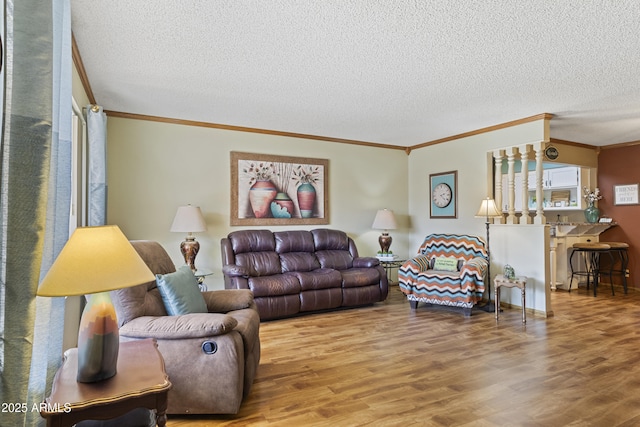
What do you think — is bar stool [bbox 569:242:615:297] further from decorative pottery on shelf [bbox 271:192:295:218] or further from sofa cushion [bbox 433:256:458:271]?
decorative pottery on shelf [bbox 271:192:295:218]

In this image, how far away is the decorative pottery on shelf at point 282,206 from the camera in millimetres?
5469

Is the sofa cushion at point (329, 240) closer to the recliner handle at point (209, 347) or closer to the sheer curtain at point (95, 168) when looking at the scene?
the sheer curtain at point (95, 168)

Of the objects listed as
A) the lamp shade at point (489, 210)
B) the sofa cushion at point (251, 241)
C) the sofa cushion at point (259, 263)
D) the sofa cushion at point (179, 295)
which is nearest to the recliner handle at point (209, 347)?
the sofa cushion at point (179, 295)

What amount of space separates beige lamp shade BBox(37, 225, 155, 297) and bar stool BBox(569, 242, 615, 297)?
6.45 meters

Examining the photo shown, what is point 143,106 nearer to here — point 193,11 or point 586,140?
point 193,11

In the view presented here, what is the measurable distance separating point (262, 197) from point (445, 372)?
333 cm

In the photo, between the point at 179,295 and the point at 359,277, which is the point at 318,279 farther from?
the point at 179,295

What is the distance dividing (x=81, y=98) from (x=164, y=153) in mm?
1399

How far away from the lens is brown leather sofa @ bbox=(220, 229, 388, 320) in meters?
4.41

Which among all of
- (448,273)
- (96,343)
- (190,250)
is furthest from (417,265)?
(96,343)

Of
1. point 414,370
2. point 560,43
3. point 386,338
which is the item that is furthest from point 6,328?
point 560,43

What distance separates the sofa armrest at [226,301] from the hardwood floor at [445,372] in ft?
1.75

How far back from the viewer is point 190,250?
454 cm

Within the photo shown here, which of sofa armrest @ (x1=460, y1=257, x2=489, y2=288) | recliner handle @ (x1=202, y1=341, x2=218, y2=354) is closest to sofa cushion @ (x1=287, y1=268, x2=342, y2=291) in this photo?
sofa armrest @ (x1=460, y1=257, x2=489, y2=288)
